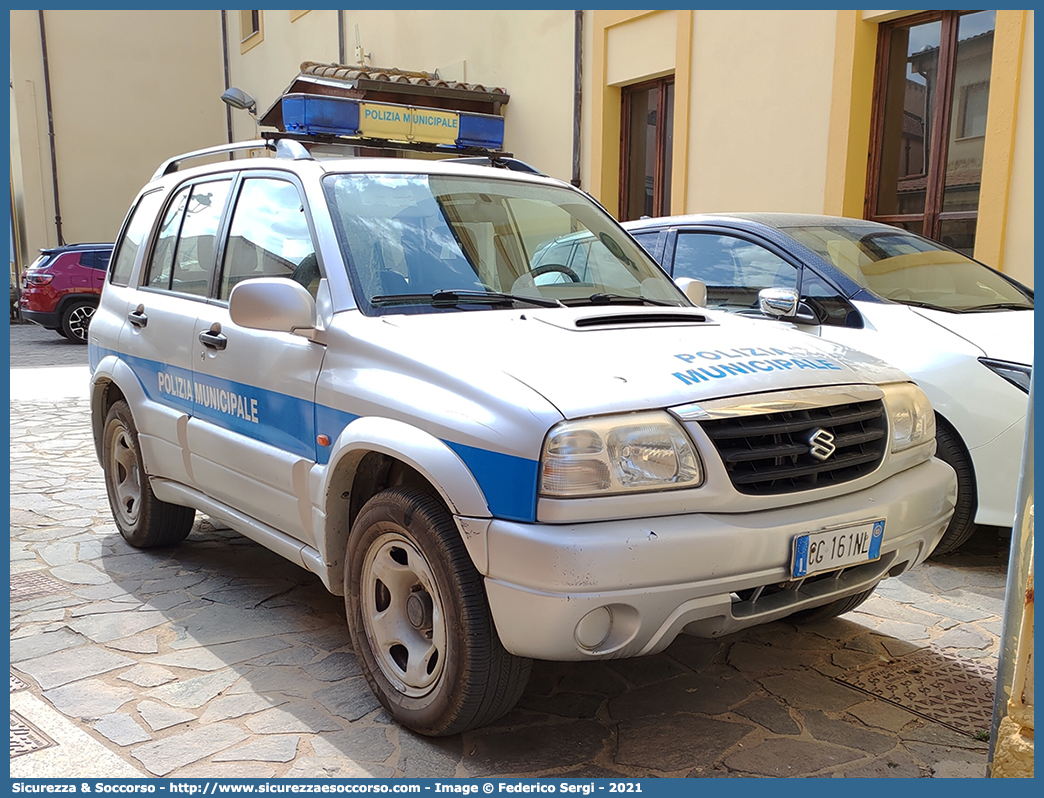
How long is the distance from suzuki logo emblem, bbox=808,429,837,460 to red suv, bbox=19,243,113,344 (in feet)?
51.4

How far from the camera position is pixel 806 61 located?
8.47 meters

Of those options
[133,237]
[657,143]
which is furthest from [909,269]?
[657,143]

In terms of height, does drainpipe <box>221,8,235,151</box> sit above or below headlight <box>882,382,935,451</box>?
above

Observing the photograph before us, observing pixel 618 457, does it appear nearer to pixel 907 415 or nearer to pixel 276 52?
pixel 907 415

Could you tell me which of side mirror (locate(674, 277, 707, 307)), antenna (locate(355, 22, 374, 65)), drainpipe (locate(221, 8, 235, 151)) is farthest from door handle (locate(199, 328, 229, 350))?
drainpipe (locate(221, 8, 235, 151))

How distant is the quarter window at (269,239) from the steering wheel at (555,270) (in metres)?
0.83

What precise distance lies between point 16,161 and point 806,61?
Result: 70.0 ft

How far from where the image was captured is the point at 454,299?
326 cm

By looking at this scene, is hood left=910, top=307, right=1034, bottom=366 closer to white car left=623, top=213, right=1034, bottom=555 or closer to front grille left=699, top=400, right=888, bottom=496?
white car left=623, top=213, right=1034, bottom=555

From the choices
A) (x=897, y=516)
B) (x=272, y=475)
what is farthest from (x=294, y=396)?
(x=897, y=516)

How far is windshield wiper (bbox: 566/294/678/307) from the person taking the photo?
138 inches

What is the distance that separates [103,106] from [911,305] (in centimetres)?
2357

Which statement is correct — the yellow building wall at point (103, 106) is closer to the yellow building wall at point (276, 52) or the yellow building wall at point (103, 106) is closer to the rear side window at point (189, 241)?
the yellow building wall at point (276, 52)

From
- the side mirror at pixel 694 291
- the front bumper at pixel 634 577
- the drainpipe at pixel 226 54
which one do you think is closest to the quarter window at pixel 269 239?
the front bumper at pixel 634 577
